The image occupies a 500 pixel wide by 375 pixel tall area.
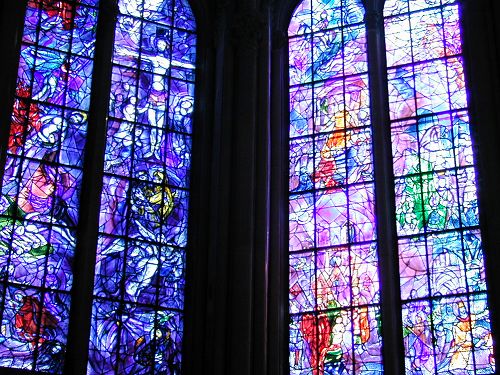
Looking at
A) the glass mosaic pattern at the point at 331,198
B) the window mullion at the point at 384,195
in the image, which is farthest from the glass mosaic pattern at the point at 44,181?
the window mullion at the point at 384,195

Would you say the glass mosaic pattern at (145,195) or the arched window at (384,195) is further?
the glass mosaic pattern at (145,195)

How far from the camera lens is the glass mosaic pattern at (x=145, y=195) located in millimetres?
14469

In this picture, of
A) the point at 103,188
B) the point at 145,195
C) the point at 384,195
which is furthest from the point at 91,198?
the point at 384,195

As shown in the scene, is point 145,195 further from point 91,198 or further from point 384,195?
point 384,195

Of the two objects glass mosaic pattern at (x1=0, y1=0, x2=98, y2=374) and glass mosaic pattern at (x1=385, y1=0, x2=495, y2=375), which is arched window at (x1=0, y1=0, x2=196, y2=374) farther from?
glass mosaic pattern at (x1=385, y1=0, x2=495, y2=375)

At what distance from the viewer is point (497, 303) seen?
1381 centimetres

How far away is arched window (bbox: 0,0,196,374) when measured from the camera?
14203 millimetres

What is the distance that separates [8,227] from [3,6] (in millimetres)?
3035

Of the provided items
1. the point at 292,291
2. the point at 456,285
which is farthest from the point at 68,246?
the point at 456,285

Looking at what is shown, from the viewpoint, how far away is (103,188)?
15.1 metres

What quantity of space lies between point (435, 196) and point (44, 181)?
4874 millimetres

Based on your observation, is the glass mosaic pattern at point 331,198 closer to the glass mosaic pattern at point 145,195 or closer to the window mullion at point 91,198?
the glass mosaic pattern at point 145,195

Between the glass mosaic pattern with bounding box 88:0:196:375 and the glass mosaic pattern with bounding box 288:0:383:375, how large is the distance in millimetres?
1461

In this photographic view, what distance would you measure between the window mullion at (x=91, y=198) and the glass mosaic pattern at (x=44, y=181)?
0.29 feet
